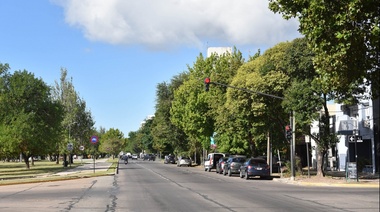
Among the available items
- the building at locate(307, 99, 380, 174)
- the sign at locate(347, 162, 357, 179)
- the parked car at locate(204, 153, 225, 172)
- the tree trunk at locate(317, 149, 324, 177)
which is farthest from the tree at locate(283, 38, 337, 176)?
the parked car at locate(204, 153, 225, 172)

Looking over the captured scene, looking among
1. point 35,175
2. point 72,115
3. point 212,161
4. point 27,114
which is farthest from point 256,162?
point 72,115

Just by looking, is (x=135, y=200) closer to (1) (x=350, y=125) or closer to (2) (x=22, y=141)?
(1) (x=350, y=125)

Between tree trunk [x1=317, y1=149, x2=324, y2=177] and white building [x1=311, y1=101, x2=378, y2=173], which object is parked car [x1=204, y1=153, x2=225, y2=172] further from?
tree trunk [x1=317, y1=149, x2=324, y2=177]

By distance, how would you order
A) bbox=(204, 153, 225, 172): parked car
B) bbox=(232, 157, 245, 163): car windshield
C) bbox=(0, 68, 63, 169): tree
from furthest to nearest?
bbox=(204, 153, 225, 172): parked car → bbox=(0, 68, 63, 169): tree → bbox=(232, 157, 245, 163): car windshield

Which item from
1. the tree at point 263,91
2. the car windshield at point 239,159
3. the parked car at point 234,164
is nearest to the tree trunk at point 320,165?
the tree at point 263,91

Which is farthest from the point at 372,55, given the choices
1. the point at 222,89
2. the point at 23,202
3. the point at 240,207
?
the point at 222,89

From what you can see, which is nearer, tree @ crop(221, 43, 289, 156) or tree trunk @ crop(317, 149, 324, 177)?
tree trunk @ crop(317, 149, 324, 177)

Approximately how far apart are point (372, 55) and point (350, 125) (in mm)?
21948

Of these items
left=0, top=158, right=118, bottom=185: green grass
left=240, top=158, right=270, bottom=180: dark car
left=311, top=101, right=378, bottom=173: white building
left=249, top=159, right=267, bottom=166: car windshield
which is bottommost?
left=0, top=158, right=118, bottom=185: green grass

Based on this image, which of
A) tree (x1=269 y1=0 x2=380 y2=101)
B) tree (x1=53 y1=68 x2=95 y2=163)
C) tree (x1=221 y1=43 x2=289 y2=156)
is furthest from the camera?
tree (x1=53 y1=68 x2=95 y2=163)

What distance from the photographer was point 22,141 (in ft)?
161

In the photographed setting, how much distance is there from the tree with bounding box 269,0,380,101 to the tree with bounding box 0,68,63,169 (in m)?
35.6

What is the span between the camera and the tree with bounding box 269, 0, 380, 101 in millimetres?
15773

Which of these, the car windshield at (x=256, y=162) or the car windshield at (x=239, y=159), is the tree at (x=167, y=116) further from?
the car windshield at (x=256, y=162)
